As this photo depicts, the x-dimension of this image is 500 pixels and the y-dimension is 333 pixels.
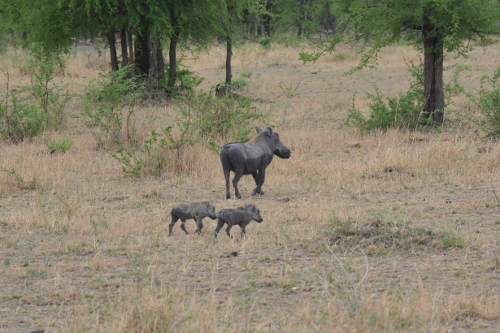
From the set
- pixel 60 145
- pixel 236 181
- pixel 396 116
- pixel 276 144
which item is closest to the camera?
pixel 236 181

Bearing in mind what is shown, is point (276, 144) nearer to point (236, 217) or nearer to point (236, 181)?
point (236, 181)

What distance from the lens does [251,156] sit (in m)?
9.98

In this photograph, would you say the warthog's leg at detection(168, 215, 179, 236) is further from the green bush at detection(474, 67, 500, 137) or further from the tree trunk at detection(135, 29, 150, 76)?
the tree trunk at detection(135, 29, 150, 76)

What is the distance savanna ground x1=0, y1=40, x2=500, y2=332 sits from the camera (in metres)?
5.40

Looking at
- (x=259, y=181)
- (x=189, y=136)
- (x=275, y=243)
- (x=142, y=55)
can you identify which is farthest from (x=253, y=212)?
(x=142, y=55)

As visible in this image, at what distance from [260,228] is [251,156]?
1.77 m

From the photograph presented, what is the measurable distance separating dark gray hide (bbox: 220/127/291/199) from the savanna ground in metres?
0.42

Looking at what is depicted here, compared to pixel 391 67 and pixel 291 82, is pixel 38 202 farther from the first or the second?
pixel 391 67

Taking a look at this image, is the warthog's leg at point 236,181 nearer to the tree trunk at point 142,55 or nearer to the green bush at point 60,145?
the green bush at point 60,145

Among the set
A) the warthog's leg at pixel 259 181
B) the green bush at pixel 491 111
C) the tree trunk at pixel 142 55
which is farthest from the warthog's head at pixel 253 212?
the tree trunk at pixel 142 55

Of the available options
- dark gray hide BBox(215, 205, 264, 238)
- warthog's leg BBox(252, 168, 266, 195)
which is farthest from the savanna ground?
warthog's leg BBox(252, 168, 266, 195)

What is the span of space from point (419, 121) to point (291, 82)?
9242 millimetres

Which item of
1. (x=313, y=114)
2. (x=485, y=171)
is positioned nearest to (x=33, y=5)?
(x=313, y=114)

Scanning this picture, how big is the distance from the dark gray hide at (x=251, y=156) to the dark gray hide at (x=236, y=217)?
1950mm
